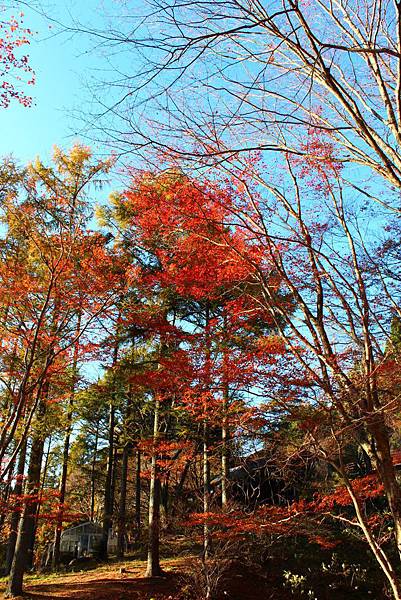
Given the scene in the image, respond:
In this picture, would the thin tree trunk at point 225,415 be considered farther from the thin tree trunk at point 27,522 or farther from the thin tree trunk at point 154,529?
the thin tree trunk at point 27,522

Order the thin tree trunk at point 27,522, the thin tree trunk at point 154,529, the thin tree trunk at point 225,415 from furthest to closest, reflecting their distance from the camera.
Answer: the thin tree trunk at point 154,529 < the thin tree trunk at point 27,522 < the thin tree trunk at point 225,415

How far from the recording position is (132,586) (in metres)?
9.54

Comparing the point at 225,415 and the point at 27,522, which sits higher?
the point at 225,415

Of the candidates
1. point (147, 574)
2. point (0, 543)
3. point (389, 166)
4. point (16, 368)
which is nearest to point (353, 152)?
point (389, 166)

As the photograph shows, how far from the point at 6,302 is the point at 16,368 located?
4.81 ft

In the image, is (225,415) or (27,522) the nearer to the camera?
(225,415)

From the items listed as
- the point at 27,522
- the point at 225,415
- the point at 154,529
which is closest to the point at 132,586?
the point at 154,529

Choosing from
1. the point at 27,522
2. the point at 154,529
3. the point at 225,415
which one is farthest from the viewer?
the point at 154,529

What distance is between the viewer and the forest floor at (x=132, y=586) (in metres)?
8.91

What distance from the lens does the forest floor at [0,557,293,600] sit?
8.91 meters

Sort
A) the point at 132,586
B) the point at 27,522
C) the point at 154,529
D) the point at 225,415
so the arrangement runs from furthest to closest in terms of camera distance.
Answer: the point at 154,529 → the point at 27,522 → the point at 132,586 → the point at 225,415

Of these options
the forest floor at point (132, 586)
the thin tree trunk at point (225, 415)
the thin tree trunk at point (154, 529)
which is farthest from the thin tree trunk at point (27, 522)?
the thin tree trunk at point (225, 415)

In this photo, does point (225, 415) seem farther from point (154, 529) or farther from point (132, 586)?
point (132, 586)

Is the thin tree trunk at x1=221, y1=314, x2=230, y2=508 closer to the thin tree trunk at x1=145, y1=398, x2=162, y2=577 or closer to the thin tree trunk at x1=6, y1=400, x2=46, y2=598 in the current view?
the thin tree trunk at x1=145, y1=398, x2=162, y2=577
